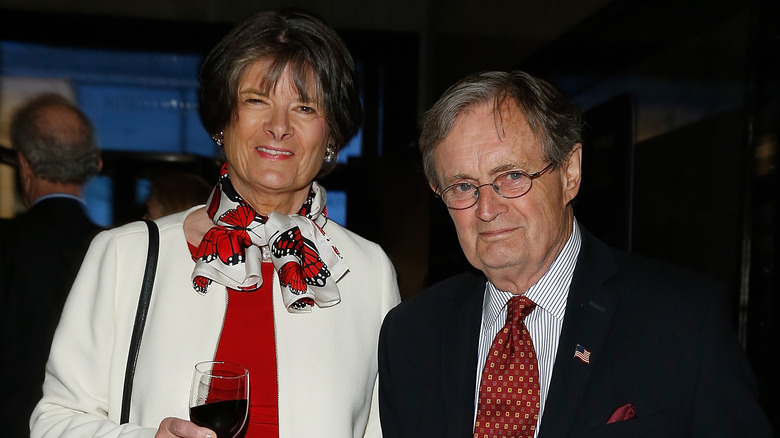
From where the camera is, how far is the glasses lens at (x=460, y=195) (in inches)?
88.3

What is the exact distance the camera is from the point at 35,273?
3.39m

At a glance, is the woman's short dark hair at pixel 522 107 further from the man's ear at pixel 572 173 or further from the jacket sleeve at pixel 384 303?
the jacket sleeve at pixel 384 303

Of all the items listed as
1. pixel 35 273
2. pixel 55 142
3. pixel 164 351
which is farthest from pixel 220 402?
pixel 55 142

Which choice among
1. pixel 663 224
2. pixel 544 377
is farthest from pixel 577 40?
pixel 544 377

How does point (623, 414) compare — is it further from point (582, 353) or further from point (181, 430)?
point (181, 430)

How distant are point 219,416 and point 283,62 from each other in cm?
97

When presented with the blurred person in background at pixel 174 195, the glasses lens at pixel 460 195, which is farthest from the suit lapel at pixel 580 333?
the blurred person in background at pixel 174 195

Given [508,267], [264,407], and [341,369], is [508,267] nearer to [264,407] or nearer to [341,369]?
[341,369]

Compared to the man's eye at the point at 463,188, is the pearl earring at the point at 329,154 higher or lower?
higher

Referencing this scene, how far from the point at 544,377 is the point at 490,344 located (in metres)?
0.20

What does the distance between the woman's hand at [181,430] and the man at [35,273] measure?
1706 millimetres

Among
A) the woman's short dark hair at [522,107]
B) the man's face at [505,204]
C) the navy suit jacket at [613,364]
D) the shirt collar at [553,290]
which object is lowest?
the navy suit jacket at [613,364]

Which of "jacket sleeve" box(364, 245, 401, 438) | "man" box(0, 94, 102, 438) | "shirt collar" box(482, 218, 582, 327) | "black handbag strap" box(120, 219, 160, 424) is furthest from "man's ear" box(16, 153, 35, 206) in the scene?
"shirt collar" box(482, 218, 582, 327)

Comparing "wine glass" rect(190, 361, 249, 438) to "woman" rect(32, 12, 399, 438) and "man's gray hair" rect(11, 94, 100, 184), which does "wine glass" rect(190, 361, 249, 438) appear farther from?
"man's gray hair" rect(11, 94, 100, 184)
